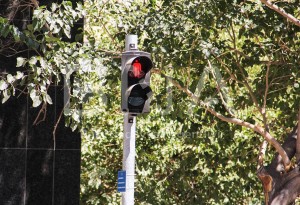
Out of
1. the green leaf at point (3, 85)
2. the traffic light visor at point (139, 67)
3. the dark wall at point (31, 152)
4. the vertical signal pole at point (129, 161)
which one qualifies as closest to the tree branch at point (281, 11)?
the dark wall at point (31, 152)

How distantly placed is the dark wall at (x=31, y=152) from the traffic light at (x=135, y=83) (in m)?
4.30

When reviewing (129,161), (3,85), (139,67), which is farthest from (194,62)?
(129,161)

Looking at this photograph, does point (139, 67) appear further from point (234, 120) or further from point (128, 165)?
point (234, 120)

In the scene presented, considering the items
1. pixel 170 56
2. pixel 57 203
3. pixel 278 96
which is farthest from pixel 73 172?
pixel 278 96

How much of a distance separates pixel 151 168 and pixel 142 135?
73cm

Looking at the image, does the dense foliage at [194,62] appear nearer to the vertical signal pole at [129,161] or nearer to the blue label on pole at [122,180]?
the vertical signal pole at [129,161]

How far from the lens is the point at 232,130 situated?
1465 centimetres

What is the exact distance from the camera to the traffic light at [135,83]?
29.2 feet

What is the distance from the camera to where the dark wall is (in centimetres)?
1302

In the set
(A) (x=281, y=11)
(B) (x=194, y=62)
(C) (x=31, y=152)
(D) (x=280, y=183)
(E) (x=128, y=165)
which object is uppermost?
(A) (x=281, y=11)

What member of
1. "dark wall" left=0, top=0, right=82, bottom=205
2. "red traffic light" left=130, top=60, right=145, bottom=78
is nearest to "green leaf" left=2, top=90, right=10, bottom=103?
"red traffic light" left=130, top=60, right=145, bottom=78

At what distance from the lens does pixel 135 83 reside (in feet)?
29.2

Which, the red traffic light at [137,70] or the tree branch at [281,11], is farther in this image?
the tree branch at [281,11]

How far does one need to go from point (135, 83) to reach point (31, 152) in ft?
15.1
